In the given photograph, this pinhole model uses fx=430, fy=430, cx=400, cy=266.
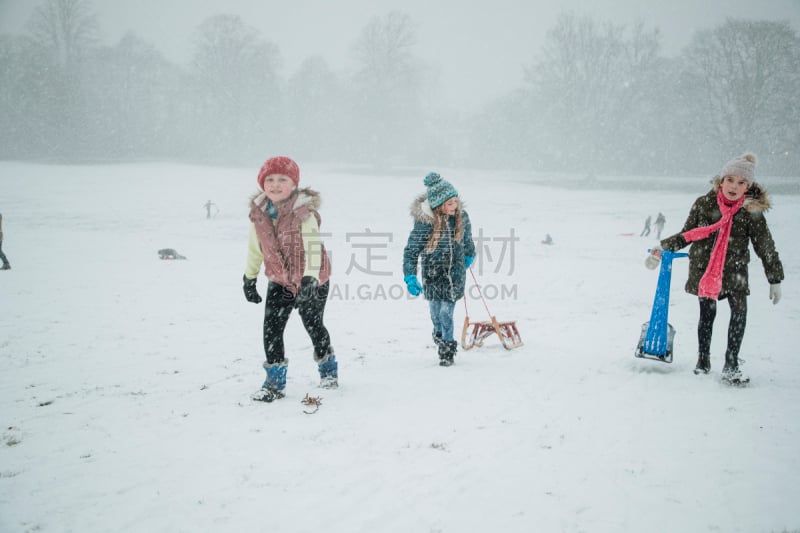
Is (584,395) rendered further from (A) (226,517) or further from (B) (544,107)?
(B) (544,107)

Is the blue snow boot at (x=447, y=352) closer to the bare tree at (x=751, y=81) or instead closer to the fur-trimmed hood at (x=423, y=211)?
the fur-trimmed hood at (x=423, y=211)

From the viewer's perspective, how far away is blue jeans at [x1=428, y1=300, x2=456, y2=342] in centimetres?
498

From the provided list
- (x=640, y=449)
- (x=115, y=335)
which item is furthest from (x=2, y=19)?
(x=640, y=449)

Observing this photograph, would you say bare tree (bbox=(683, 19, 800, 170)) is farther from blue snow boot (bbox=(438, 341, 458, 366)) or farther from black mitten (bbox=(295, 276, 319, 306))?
black mitten (bbox=(295, 276, 319, 306))

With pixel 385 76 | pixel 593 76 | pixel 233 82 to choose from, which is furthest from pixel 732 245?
pixel 233 82

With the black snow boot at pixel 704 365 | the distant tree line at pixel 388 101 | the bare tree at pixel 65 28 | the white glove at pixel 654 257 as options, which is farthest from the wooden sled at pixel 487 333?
the bare tree at pixel 65 28

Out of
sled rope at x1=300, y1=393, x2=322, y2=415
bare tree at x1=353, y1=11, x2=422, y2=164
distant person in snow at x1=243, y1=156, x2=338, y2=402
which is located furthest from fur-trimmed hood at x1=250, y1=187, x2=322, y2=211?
bare tree at x1=353, y1=11, x2=422, y2=164

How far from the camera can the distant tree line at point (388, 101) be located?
1421 inches

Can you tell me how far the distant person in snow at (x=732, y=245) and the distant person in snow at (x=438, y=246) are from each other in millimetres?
2252

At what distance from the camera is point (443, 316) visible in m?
5.02

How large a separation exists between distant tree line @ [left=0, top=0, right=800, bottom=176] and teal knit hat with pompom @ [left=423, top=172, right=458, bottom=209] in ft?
130

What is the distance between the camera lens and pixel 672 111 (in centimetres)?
4253

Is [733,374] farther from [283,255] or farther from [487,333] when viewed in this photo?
[283,255]

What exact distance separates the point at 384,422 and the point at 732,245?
3.70m
